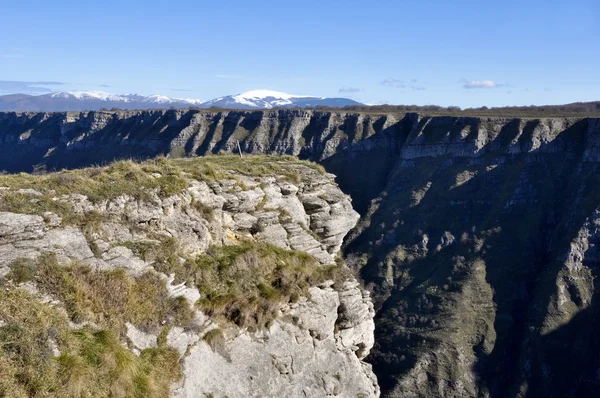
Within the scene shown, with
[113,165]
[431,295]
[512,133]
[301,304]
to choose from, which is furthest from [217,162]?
[512,133]

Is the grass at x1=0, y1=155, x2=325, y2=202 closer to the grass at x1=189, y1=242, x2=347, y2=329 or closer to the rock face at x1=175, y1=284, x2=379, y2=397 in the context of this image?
the grass at x1=189, y1=242, x2=347, y2=329

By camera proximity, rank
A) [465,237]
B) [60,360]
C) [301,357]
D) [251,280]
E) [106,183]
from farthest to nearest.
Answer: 1. [465,237]
2. [301,357]
3. [251,280]
4. [106,183]
5. [60,360]

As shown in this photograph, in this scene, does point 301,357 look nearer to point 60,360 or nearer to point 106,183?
point 60,360

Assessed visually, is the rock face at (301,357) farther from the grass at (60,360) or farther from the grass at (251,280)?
the grass at (60,360)

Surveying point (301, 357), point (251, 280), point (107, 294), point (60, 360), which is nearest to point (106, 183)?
point (107, 294)

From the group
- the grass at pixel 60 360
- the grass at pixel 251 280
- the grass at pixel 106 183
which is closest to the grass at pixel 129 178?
the grass at pixel 106 183

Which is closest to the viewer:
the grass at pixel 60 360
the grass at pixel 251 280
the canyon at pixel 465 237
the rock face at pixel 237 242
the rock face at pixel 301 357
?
the grass at pixel 60 360

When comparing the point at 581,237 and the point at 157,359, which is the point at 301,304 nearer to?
the point at 157,359
